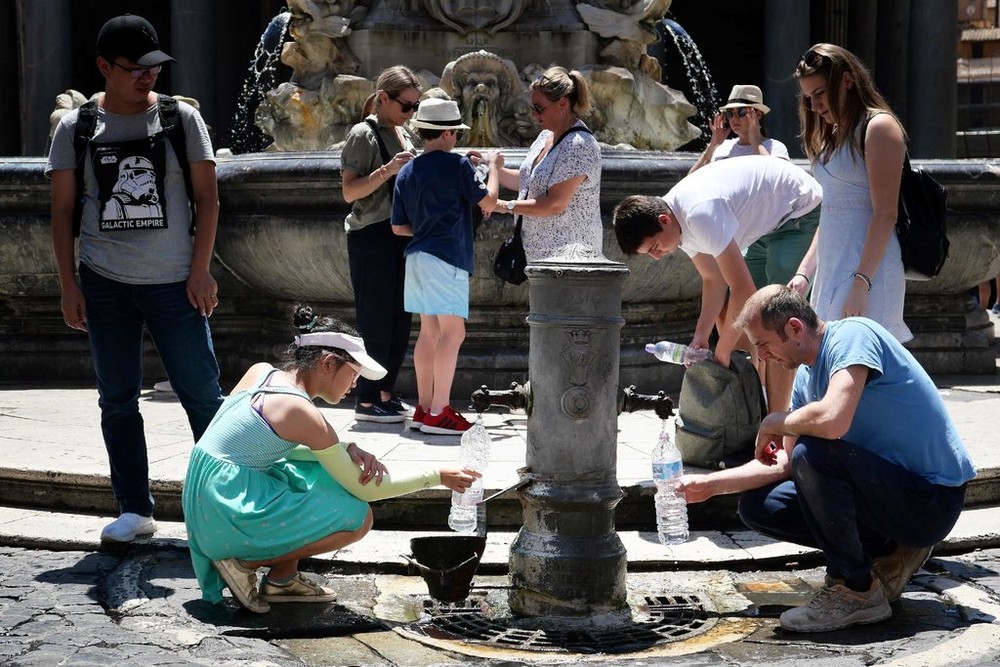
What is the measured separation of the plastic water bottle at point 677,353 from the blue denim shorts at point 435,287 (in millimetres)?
1330

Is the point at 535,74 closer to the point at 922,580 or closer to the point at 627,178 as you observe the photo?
the point at 627,178

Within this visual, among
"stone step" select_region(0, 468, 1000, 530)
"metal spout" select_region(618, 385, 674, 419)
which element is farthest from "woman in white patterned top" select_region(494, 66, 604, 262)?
"metal spout" select_region(618, 385, 674, 419)

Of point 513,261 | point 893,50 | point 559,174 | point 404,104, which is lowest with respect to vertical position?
point 513,261

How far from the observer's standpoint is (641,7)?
9953 millimetres

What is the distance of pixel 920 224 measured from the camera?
17.2 ft

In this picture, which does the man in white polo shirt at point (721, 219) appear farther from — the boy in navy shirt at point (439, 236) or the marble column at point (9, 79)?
the marble column at point (9, 79)

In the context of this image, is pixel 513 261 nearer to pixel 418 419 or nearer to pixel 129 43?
pixel 418 419

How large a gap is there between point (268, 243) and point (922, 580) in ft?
14.1

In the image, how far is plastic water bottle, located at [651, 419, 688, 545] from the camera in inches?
184

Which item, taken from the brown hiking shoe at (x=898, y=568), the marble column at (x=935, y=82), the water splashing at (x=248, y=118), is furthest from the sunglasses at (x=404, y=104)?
the marble column at (x=935, y=82)

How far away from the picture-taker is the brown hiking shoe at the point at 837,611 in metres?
4.51

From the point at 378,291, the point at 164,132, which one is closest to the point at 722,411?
the point at 378,291

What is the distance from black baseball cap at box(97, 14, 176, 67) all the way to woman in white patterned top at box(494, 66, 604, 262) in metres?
1.88

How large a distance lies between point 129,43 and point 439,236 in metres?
2.02
